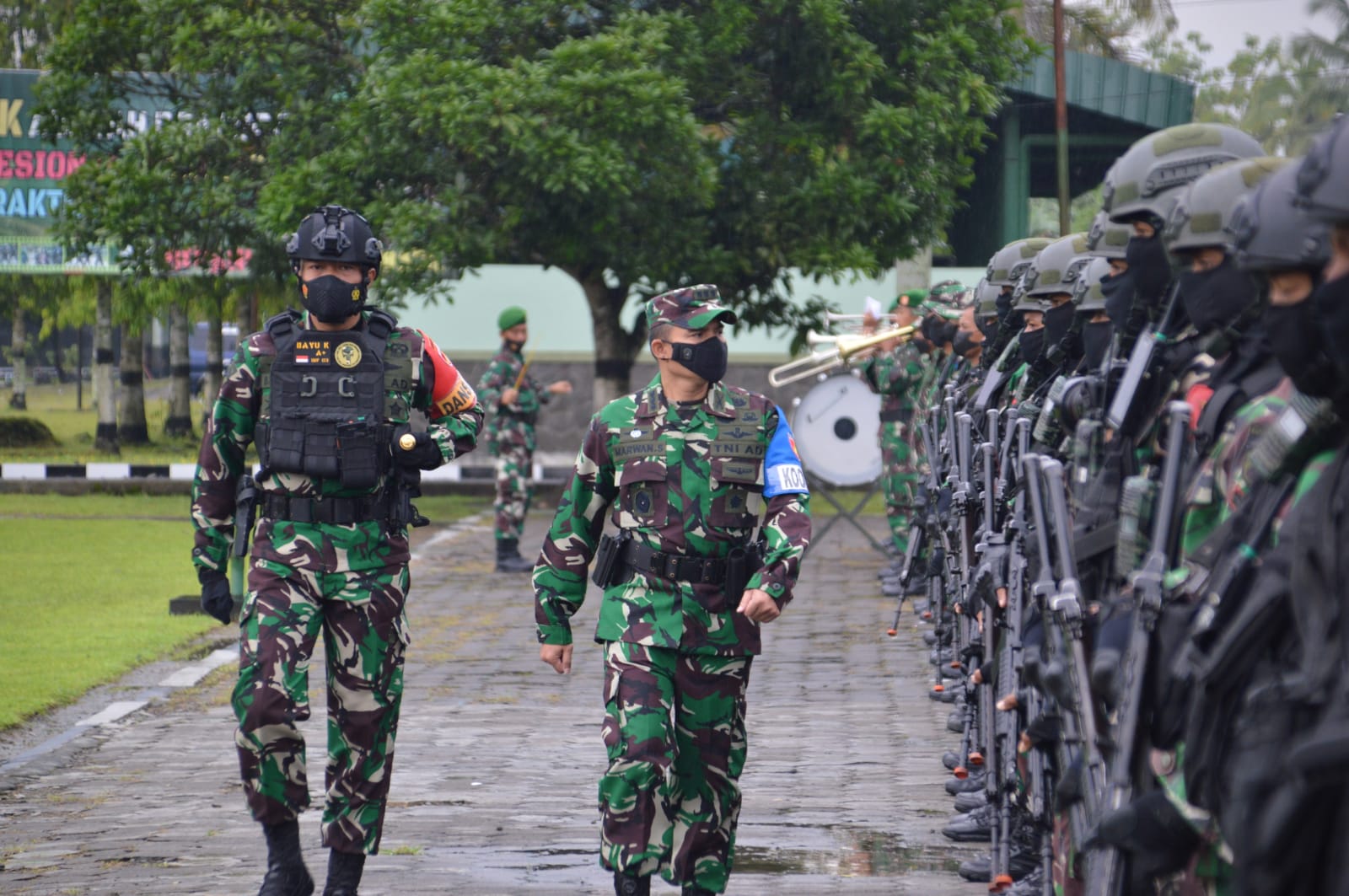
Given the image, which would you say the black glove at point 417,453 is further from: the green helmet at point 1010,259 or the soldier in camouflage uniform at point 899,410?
the soldier in camouflage uniform at point 899,410

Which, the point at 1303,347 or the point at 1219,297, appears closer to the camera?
the point at 1303,347

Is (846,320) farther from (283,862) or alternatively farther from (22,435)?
(22,435)

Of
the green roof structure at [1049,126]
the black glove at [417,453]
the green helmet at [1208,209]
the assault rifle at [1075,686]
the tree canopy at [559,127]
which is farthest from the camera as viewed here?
the green roof structure at [1049,126]

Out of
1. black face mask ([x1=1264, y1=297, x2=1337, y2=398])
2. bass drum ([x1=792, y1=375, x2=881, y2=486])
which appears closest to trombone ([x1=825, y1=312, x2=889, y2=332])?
bass drum ([x1=792, y1=375, x2=881, y2=486])

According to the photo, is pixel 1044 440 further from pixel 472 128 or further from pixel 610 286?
pixel 610 286

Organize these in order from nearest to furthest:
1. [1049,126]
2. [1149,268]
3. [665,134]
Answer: [1149,268], [665,134], [1049,126]

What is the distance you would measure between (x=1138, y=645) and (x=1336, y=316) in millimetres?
948

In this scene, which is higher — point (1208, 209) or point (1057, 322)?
point (1208, 209)

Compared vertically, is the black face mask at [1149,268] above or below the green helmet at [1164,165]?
below

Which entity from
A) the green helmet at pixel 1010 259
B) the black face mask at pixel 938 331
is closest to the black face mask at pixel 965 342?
the green helmet at pixel 1010 259

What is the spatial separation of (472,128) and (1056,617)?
14649 mm

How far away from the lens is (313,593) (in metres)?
6.24

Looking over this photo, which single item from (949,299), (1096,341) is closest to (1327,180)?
(1096,341)

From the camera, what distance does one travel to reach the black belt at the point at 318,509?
6285 mm
